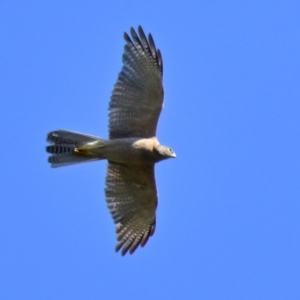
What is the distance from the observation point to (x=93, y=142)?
69.1 feet

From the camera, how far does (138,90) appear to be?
20.9 metres

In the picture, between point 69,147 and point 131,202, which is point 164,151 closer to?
point 131,202

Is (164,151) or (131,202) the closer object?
(164,151)

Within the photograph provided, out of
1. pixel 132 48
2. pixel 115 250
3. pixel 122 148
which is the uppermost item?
pixel 132 48

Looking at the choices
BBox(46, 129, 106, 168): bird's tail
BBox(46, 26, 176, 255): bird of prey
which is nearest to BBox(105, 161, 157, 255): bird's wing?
BBox(46, 26, 176, 255): bird of prey

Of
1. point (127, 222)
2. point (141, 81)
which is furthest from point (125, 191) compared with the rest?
point (141, 81)

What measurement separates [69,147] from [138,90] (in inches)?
60.0

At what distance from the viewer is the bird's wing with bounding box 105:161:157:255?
70.6 feet

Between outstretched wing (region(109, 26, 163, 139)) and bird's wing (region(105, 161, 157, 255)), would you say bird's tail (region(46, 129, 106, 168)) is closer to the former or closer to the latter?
outstretched wing (region(109, 26, 163, 139))

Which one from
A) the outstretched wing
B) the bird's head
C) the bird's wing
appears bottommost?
the bird's wing

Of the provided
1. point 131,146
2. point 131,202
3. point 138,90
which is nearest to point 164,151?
point 131,146

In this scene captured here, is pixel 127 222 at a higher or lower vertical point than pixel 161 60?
lower

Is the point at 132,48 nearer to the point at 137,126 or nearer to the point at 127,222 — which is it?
the point at 137,126

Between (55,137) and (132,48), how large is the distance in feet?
6.63
